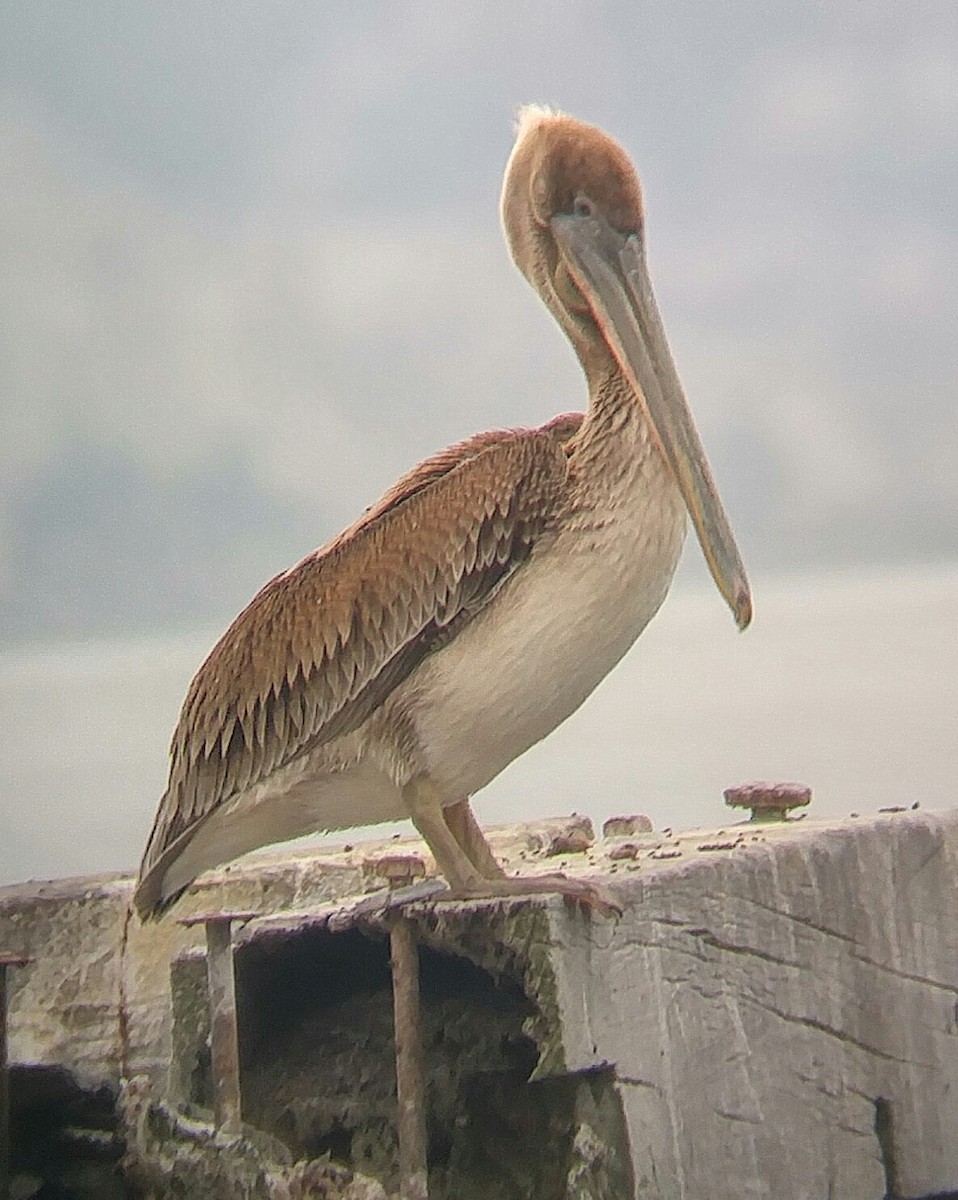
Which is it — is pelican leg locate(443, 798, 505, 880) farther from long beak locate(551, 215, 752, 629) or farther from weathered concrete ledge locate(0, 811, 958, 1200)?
long beak locate(551, 215, 752, 629)

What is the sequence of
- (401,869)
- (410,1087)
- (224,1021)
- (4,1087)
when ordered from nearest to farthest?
(410,1087) → (224,1021) → (401,869) → (4,1087)

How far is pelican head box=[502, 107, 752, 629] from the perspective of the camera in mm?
3955

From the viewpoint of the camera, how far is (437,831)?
12.6 ft

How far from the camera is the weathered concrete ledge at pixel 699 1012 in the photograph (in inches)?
147

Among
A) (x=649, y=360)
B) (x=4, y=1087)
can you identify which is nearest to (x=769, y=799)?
(x=649, y=360)

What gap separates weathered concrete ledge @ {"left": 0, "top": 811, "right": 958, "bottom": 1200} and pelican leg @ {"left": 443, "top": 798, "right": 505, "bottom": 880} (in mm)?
244

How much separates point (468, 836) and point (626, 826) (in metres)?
1.47

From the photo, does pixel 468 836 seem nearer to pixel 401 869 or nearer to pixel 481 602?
pixel 401 869

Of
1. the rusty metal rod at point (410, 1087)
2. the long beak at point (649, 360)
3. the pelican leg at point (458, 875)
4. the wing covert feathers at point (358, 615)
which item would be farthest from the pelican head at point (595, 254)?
the rusty metal rod at point (410, 1087)

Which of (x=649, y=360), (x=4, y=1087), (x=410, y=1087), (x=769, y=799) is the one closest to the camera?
(x=410, y=1087)

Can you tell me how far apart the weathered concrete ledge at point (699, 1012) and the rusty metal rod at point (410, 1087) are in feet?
0.39

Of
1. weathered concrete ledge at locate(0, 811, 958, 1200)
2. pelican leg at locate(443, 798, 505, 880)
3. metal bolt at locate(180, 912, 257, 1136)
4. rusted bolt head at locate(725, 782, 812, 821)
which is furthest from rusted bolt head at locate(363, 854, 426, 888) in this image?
rusted bolt head at locate(725, 782, 812, 821)

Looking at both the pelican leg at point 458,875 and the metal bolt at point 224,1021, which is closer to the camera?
the pelican leg at point 458,875

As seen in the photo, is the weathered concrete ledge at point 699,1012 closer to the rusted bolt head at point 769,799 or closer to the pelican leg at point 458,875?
the pelican leg at point 458,875
